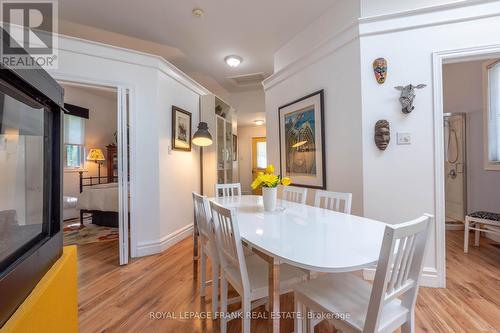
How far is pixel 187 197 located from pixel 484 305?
3.36 metres

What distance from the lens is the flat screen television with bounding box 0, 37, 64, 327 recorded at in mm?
670

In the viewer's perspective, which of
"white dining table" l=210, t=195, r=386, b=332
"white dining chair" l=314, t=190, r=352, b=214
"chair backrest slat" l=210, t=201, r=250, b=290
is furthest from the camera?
"white dining chair" l=314, t=190, r=352, b=214

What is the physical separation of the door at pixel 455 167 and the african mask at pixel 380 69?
2.36 metres

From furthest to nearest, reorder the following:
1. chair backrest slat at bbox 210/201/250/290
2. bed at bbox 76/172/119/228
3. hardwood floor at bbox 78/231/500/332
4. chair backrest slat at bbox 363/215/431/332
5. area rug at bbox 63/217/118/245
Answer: bed at bbox 76/172/119/228 < area rug at bbox 63/217/118/245 < hardwood floor at bbox 78/231/500/332 < chair backrest slat at bbox 210/201/250/290 < chair backrest slat at bbox 363/215/431/332

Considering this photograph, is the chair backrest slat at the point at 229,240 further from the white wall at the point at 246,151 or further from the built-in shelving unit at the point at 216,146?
the white wall at the point at 246,151

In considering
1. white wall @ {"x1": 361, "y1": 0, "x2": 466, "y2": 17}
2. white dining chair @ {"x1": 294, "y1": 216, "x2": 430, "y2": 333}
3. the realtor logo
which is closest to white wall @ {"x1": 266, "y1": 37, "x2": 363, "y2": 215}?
white wall @ {"x1": 361, "y1": 0, "x2": 466, "y2": 17}

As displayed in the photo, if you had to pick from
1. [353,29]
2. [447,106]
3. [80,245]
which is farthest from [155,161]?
[447,106]

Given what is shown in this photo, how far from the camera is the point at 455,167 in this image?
3.55m

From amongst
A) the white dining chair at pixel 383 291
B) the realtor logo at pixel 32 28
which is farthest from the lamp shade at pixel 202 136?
the white dining chair at pixel 383 291

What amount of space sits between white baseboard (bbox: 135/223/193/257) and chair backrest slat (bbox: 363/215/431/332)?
254cm

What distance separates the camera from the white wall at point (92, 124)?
4.56 metres

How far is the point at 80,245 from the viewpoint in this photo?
122 inches

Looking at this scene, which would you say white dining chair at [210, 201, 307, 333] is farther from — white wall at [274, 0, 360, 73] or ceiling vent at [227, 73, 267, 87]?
ceiling vent at [227, 73, 267, 87]

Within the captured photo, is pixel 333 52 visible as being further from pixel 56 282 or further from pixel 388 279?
→ pixel 56 282
